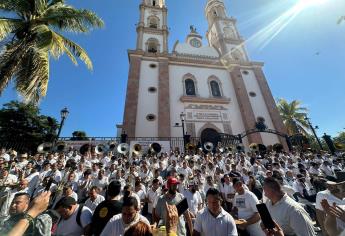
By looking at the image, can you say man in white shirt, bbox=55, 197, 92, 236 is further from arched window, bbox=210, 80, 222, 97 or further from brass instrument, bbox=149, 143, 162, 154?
arched window, bbox=210, 80, 222, 97

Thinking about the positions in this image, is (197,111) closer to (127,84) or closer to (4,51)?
(127,84)

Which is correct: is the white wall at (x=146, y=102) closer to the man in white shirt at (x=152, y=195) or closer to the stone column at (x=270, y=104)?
the man in white shirt at (x=152, y=195)

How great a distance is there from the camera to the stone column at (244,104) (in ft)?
59.1

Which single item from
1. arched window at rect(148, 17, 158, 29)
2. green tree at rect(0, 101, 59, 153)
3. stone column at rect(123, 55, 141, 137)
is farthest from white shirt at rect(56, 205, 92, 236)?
arched window at rect(148, 17, 158, 29)

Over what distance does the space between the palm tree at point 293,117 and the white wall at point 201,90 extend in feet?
40.6

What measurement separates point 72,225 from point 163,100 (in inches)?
624

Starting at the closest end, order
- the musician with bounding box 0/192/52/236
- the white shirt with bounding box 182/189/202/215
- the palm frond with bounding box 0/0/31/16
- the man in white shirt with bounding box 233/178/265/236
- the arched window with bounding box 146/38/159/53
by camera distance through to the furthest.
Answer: the musician with bounding box 0/192/52/236, the man in white shirt with bounding box 233/178/265/236, the white shirt with bounding box 182/189/202/215, the palm frond with bounding box 0/0/31/16, the arched window with bounding box 146/38/159/53

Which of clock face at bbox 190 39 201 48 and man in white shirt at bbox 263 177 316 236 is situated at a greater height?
clock face at bbox 190 39 201 48

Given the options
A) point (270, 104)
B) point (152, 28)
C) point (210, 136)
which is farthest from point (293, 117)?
point (152, 28)

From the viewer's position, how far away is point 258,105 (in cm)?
2109

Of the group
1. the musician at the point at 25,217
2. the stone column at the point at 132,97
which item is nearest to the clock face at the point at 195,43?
the stone column at the point at 132,97

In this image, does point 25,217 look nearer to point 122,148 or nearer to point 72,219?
Answer: point 72,219

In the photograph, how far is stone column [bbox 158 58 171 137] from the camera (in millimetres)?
17219

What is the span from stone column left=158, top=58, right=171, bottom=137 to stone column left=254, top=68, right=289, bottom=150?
11249 millimetres
